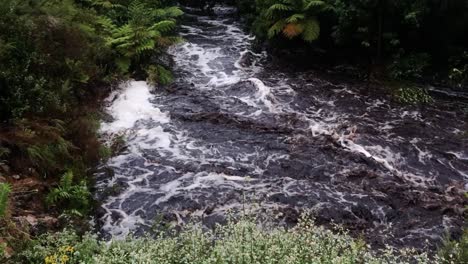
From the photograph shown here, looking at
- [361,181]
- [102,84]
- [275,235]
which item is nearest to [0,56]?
[102,84]

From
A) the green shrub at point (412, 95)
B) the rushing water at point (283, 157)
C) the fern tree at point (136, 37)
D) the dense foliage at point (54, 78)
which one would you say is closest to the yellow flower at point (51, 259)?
the rushing water at point (283, 157)

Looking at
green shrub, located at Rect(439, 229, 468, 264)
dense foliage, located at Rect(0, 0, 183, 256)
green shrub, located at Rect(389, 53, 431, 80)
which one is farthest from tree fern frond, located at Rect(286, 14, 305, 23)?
green shrub, located at Rect(439, 229, 468, 264)

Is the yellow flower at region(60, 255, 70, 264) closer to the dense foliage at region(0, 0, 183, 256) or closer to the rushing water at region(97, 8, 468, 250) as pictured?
the dense foliage at region(0, 0, 183, 256)

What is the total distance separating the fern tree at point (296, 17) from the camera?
38.3ft

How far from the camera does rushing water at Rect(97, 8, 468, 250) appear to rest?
6.66 meters

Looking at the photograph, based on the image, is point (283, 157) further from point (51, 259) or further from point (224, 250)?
point (51, 259)

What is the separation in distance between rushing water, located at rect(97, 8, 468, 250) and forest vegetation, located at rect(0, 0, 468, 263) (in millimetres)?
649

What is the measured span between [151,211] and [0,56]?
11.1 feet

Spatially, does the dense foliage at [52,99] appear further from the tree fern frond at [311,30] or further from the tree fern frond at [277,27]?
the tree fern frond at [311,30]

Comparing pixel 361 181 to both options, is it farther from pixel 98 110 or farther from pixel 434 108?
pixel 98 110

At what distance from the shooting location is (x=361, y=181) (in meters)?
7.43

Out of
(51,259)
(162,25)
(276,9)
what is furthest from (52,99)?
(276,9)

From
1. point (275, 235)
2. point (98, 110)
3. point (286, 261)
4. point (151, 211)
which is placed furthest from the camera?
point (98, 110)

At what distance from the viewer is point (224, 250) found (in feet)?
13.7
